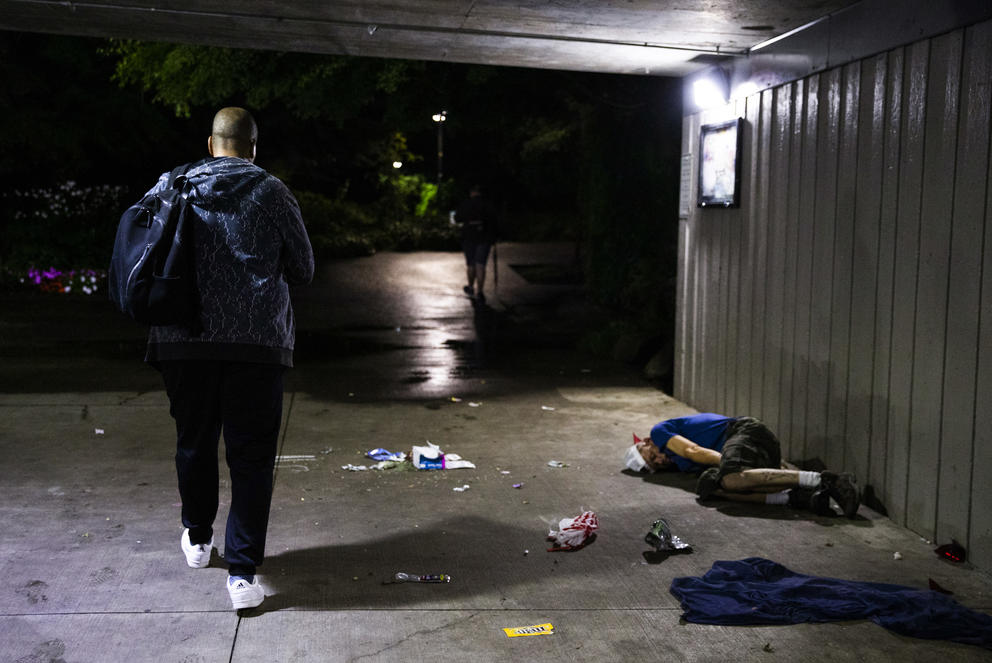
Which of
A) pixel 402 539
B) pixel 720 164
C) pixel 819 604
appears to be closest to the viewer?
pixel 819 604

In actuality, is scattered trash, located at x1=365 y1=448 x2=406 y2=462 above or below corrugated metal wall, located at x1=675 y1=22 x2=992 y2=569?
below

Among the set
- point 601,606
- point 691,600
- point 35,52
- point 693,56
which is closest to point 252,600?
point 601,606

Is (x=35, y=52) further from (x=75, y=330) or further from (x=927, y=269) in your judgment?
(x=927, y=269)

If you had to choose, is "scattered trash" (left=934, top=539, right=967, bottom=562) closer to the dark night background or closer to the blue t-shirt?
the blue t-shirt

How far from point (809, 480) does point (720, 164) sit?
3.14 metres

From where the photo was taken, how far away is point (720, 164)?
804 centimetres

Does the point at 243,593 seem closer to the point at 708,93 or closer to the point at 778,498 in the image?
the point at 778,498

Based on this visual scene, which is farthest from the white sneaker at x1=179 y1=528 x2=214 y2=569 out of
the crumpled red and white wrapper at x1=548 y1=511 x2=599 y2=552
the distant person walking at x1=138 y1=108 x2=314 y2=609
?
the crumpled red and white wrapper at x1=548 y1=511 x2=599 y2=552

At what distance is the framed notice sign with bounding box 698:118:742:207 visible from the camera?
7.72 meters

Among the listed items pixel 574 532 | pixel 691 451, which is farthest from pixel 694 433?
pixel 574 532

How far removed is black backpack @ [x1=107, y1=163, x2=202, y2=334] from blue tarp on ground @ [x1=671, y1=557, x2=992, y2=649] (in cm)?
253

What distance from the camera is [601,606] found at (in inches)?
175

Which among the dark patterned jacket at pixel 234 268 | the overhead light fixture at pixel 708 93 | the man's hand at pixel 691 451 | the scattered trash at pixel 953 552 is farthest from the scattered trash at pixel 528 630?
the overhead light fixture at pixel 708 93

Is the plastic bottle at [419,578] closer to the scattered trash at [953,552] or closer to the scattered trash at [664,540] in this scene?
the scattered trash at [664,540]
